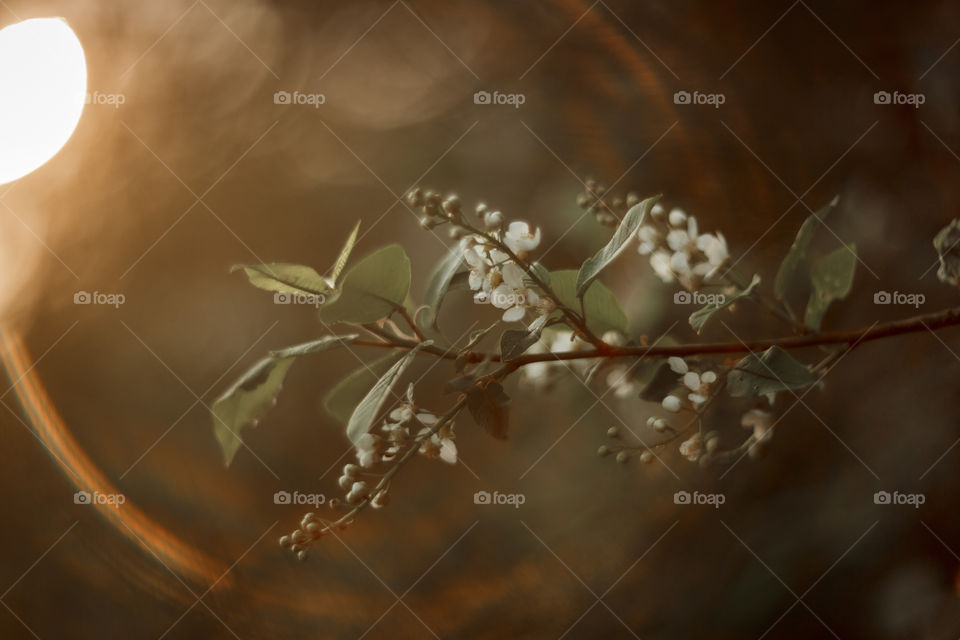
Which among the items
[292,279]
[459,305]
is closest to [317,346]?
[292,279]

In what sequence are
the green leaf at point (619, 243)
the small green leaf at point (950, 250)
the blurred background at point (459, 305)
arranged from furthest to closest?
1. the blurred background at point (459, 305)
2. the small green leaf at point (950, 250)
3. the green leaf at point (619, 243)

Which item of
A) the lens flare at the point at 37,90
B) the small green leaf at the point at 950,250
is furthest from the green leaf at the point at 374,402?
the lens flare at the point at 37,90

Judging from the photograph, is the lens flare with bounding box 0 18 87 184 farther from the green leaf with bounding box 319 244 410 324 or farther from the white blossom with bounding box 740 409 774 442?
the white blossom with bounding box 740 409 774 442

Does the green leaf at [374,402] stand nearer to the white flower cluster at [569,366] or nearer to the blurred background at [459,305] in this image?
the white flower cluster at [569,366]

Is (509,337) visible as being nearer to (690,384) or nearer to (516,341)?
(516,341)

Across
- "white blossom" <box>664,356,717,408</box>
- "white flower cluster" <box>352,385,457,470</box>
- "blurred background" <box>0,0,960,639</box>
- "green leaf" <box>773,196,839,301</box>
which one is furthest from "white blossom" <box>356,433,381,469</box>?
"blurred background" <box>0,0,960,639</box>

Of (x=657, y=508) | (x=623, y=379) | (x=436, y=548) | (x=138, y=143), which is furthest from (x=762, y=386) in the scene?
(x=138, y=143)
